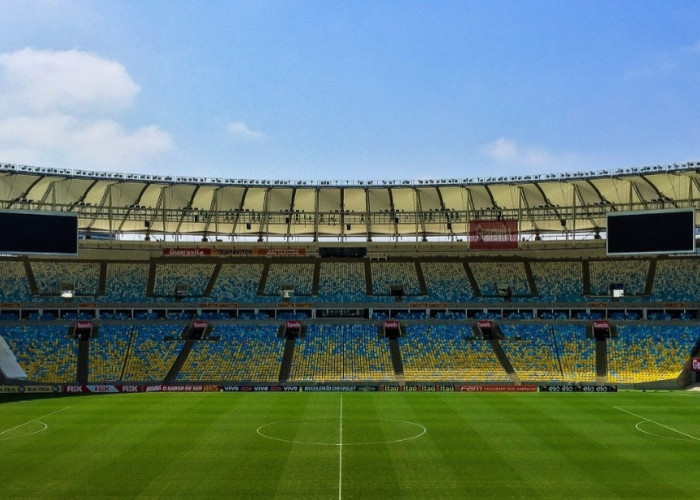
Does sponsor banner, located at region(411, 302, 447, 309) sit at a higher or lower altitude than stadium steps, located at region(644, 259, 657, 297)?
lower

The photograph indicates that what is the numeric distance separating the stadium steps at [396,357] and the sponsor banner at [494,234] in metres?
13.5

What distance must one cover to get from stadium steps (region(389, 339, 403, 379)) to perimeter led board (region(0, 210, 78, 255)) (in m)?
28.9

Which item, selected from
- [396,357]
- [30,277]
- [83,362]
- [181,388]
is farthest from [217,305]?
[30,277]

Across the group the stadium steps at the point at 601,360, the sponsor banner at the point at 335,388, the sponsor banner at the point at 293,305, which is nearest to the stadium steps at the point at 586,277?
the stadium steps at the point at 601,360

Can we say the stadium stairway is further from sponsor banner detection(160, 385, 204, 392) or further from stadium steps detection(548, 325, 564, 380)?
stadium steps detection(548, 325, 564, 380)

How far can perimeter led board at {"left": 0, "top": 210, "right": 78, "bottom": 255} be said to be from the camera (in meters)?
58.8

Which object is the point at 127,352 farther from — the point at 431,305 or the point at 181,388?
the point at 431,305

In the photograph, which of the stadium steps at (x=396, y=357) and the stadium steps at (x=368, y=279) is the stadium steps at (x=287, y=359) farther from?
the stadium steps at (x=368, y=279)

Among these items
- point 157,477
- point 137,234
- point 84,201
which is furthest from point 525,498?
point 137,234

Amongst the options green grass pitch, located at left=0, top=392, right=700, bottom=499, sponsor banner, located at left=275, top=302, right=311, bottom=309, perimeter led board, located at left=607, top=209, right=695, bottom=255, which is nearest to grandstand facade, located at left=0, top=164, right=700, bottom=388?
sponsor banner, located at left=275, top=302, right=311, bottom=309

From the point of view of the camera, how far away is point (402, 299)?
6881cm

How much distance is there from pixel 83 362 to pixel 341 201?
1116 inches

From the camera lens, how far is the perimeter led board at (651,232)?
5894cm

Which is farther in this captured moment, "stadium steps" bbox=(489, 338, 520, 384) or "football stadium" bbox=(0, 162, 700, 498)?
"stadium steps" bbox=(489, 338, 520, 384)
